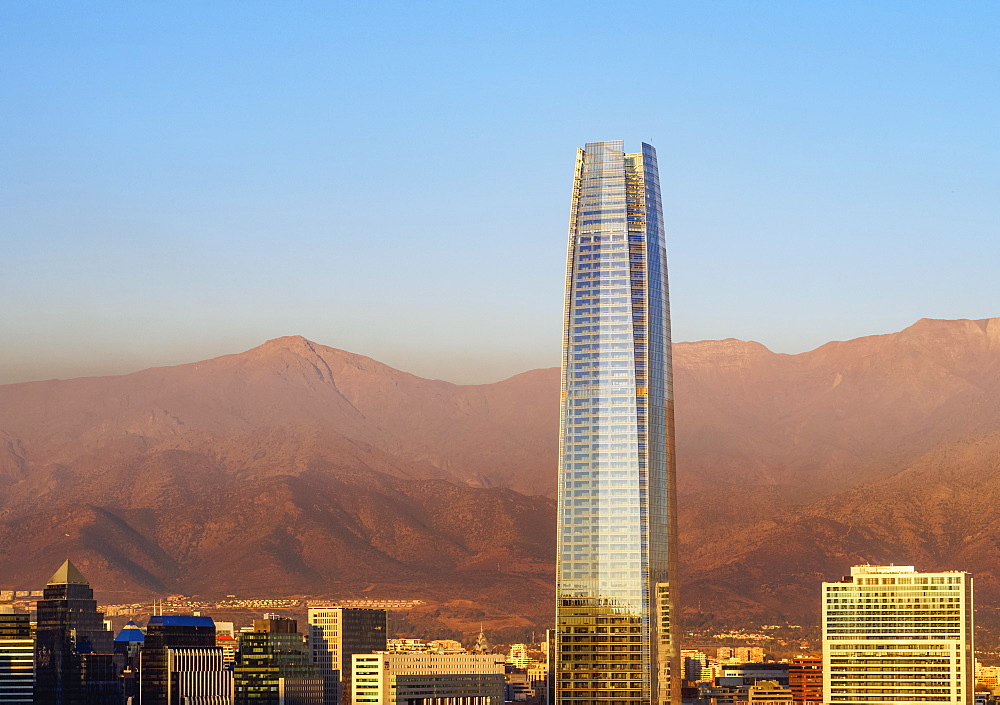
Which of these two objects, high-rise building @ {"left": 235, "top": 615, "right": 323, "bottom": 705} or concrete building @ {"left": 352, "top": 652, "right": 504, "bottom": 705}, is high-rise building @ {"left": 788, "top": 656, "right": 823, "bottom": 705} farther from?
high-rise building @ {"left": 235, "top": 615, "right": 323, "bottom": 705}

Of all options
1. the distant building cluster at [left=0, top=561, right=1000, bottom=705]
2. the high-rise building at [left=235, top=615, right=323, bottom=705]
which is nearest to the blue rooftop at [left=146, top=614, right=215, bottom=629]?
the distant building cluster at [left=0, top=561, right=1000, bottom=705]

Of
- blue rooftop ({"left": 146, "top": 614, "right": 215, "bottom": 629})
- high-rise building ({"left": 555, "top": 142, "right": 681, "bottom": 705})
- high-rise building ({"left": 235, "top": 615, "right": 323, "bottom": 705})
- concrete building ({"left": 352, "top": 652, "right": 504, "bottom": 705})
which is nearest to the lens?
high-rise building ({"left": 555, "top": 142, "right": 681, "bottom": 705})

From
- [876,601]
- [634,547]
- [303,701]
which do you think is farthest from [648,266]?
[303,701]

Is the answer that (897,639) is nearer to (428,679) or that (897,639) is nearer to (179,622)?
(428,679)

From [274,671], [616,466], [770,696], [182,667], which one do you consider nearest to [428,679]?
[274,671]

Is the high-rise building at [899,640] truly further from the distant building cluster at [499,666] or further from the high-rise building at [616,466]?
the high-rise building at [616,466]

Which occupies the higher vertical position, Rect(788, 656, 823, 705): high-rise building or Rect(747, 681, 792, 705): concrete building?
Rect(788, 656, 823, 705): high-rise building

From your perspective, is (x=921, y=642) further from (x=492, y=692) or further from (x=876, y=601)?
(x=492, y=692)
